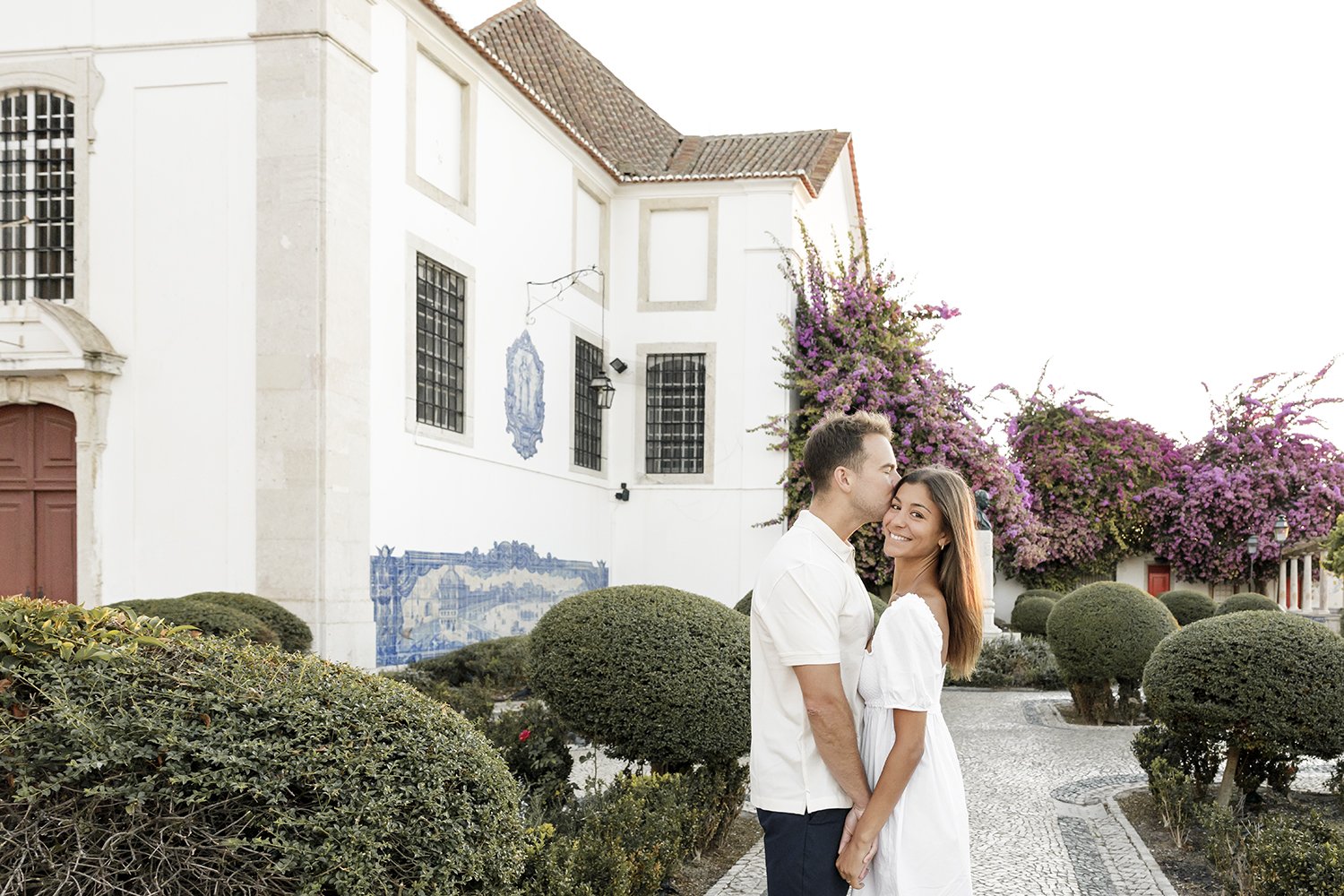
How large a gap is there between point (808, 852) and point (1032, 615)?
24.0 m

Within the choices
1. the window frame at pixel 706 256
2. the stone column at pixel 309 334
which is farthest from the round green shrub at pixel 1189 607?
the stone column at pixel 309 334

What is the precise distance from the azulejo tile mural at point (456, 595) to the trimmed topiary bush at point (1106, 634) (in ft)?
23.5

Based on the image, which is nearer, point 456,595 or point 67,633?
point 67,633

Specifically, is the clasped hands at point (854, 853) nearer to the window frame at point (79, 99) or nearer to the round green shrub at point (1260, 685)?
the round green shrub at point (1260, 685)

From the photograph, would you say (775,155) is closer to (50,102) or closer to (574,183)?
(574,183)

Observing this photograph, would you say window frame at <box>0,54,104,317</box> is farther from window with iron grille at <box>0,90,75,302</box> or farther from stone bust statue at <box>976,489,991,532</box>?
stone bust statue at <box>976,489,991,532</box>

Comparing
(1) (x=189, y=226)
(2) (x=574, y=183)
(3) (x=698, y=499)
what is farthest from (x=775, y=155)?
(1) (x=189, y=226)

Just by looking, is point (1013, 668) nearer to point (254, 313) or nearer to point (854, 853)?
point (254, 313)

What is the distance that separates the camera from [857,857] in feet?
10.3

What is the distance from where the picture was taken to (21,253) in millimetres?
13328

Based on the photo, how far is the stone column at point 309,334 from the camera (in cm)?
1242

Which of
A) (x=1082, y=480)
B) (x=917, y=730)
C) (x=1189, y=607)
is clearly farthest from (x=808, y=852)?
(x=1082, y=480)

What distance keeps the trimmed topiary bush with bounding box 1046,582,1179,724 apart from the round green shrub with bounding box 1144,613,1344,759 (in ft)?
16.1

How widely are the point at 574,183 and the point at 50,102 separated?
337 inches
